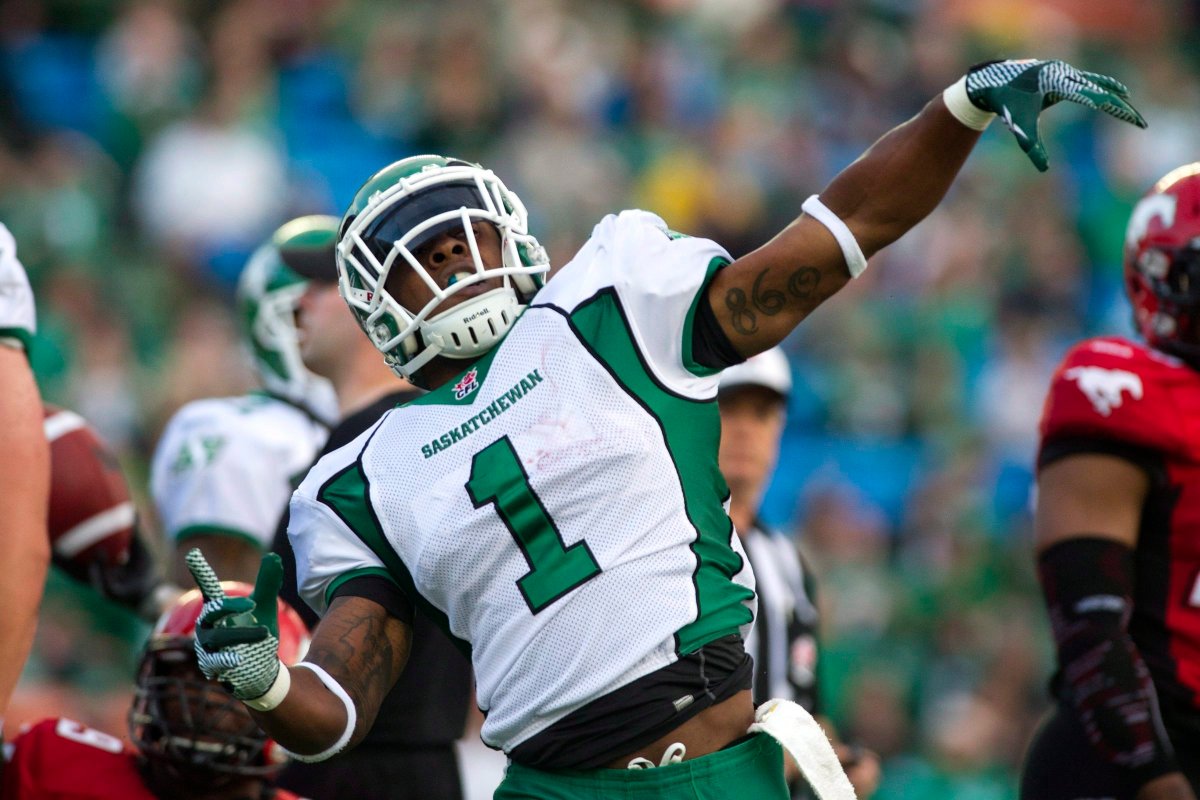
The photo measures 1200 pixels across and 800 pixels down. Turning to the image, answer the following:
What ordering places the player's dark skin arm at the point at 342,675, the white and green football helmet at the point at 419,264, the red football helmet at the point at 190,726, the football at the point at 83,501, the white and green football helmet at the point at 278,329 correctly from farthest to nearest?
the white and green football helmet at the point at 278,329 < the football at the point at 83,501 < the red football helmet at the point at 190,726 < the white and green football helmet at the point at 419,264 < the player's dark skin arm at the point at 342,675

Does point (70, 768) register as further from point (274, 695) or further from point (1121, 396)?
point (1121, 396)

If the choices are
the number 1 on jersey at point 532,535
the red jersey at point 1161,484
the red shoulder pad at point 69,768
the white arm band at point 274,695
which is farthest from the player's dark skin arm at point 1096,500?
the red shoulder pad at point 69,768

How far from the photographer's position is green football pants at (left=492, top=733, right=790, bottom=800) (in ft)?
9.95

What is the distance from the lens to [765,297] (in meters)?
3.08

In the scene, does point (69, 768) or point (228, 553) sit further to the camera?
point (228, 553)

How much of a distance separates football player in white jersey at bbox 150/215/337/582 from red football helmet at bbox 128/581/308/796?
109 cm

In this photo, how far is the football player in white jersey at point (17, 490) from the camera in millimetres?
3463

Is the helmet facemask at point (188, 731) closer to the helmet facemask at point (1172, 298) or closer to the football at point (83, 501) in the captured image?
the football at point (83, 501)

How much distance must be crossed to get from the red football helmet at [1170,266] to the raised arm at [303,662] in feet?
6.49

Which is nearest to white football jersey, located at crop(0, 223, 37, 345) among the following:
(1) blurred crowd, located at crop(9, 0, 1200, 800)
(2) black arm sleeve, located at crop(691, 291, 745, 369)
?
(2) black arm sleeve, located at crop(691, 291, 745, 369)

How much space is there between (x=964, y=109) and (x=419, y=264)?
112 centimetres

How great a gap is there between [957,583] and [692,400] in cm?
725

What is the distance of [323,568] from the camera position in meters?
3.26

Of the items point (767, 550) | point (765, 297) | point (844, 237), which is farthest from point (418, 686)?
point (844, 237)
